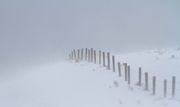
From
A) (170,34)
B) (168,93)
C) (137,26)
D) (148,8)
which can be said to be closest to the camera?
(168,93)

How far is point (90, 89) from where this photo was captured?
10320 millimetres

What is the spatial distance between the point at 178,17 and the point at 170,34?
8.16 metres

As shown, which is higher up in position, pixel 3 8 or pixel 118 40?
pixel 3 8

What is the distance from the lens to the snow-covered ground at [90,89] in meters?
9.05

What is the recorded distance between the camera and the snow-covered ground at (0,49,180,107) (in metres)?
9.05

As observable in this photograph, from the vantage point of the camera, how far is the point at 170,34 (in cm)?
4700

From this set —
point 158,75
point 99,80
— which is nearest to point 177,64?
point 158,75

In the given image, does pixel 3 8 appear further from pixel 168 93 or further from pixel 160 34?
pixel 168 93

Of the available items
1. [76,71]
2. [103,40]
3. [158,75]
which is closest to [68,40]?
[103,40]

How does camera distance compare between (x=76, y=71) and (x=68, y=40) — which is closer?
(x=76, y=71)

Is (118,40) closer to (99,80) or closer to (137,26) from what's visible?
(137,26)

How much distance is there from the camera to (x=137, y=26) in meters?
52.8

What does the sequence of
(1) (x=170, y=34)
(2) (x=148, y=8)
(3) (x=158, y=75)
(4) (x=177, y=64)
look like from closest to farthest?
(3) (x=158, y=75), (4) (x=177, y=64), (1) (x=170, y=34), (2) (x=148, y=8)

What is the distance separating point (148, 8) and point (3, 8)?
22869 mm
